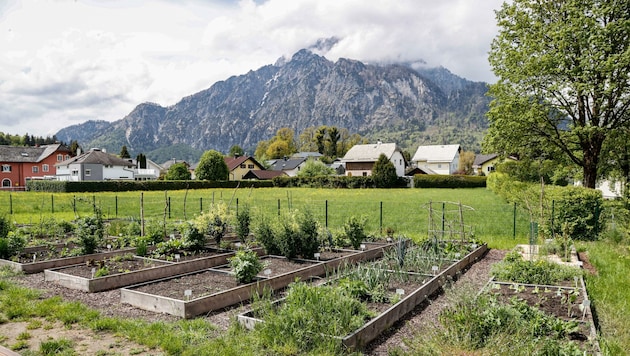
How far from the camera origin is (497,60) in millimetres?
21734

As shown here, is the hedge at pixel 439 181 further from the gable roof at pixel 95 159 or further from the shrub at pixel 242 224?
the shrub at pixel 242 224

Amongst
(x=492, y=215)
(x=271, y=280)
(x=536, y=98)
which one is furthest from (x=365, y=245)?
(x=536, y=98)

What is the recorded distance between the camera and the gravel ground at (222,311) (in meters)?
5.53

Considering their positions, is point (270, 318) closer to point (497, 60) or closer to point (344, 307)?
→ point (344, 307)

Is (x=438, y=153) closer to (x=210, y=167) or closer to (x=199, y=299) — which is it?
(x=210, y=167)

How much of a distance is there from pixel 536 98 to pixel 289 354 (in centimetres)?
1946

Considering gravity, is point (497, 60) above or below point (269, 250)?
above

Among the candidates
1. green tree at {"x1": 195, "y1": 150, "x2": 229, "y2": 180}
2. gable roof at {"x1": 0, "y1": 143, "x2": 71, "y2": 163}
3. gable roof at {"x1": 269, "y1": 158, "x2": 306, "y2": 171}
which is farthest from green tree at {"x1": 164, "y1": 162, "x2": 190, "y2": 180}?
gable roof at {"x1": 269, "y1": 158, "x2": 306, "y2": 171}

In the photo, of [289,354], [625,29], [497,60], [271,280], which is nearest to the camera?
[289,354]

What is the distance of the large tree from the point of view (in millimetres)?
18000

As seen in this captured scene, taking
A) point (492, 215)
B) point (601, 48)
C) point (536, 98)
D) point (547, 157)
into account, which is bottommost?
point (492, 215)

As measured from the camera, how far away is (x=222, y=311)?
262 inches

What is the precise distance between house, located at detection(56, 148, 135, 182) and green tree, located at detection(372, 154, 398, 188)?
37.4 m

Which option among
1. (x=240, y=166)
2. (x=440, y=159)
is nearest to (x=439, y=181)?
(x=440, y=159)
